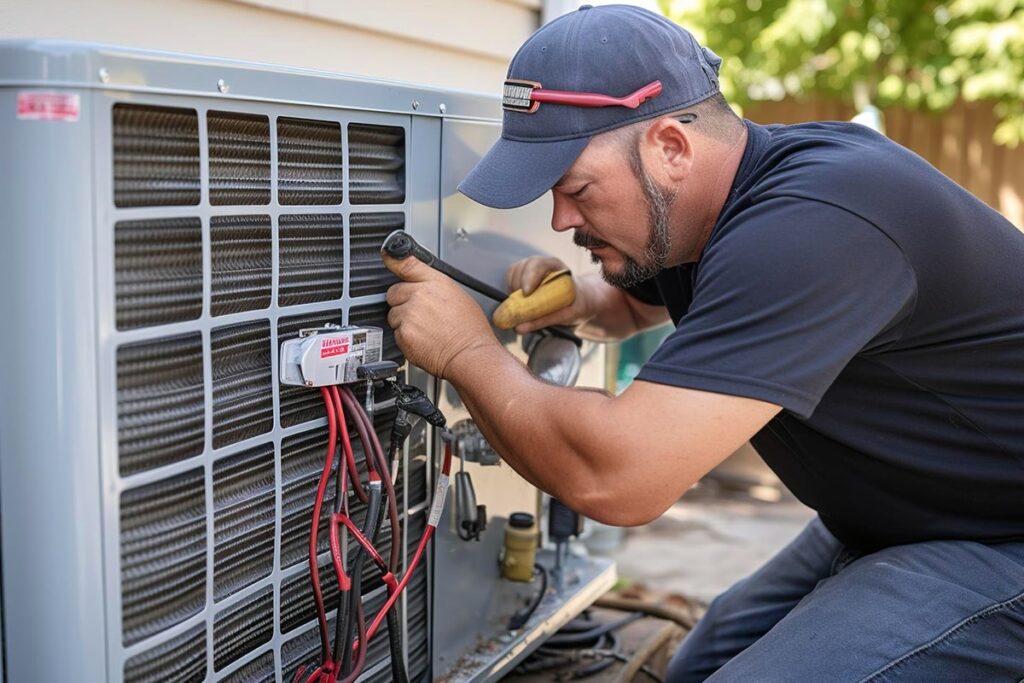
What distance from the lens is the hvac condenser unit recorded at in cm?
119

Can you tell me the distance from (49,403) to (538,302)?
964mm

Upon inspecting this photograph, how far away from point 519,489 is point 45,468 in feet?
3.81

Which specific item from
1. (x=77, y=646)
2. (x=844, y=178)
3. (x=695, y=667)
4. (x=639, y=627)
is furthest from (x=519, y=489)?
(x=77, y=646)

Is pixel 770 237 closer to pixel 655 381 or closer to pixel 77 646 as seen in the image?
pixel 655 381

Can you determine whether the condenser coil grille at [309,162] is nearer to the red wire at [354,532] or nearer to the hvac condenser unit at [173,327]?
the hvac condenser unit at [173,327]

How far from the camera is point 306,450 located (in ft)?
5.21

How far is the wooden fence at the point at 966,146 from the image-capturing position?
7.43 m

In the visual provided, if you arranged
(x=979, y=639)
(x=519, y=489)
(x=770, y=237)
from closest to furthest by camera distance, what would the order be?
(x=770, y=237) < (x=979, y=639) < (x=519, y=489)

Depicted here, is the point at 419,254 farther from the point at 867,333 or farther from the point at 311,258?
the point at 867,333

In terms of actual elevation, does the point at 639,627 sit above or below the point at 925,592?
below

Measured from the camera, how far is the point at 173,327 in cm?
130

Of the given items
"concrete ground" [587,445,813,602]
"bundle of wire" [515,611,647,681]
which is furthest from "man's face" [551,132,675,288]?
"concrete ground" [587,445,813,602]

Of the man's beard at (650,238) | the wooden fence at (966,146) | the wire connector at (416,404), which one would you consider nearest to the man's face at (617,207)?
the man's beard at (650,238)

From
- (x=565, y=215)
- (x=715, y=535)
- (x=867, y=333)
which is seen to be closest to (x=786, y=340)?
(x=867, y=333)
